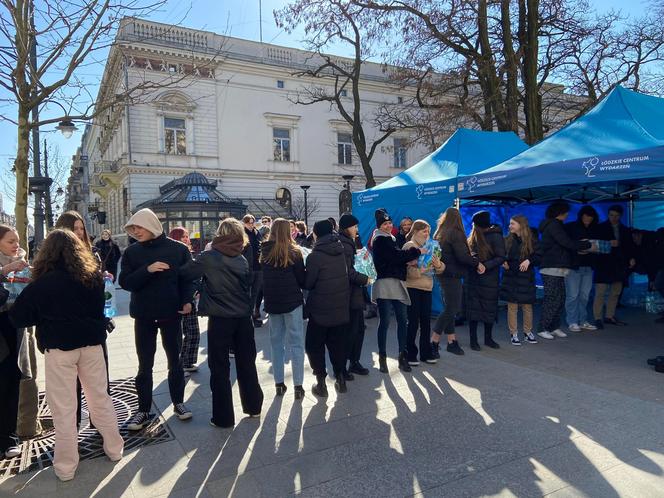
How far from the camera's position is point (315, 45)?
60.8 ft

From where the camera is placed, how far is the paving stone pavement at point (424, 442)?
3121mm

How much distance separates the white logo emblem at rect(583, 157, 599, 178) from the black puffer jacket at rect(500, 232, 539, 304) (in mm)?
1251

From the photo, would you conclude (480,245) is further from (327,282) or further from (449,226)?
(327,282)

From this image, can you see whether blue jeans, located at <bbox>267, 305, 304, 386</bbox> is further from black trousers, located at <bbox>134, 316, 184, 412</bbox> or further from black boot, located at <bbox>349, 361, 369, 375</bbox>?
black trousers, located at <bbox>134, 316, 184, 412</bbox>

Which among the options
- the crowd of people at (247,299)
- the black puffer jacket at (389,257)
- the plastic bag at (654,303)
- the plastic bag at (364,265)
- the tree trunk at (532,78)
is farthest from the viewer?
the tree trunk at (532,78)

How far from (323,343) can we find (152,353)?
1654mm

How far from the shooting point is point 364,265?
5047 millimetres

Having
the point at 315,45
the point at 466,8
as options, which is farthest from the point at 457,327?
the point at 315,45

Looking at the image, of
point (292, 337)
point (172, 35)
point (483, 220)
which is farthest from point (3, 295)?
point (172, 35)

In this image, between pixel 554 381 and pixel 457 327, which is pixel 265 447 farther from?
pixel 457 327

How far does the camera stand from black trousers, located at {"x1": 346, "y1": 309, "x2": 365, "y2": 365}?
5148mm

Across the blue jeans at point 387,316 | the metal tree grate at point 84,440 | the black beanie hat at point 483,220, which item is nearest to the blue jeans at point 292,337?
the blue jeans at point 387,316

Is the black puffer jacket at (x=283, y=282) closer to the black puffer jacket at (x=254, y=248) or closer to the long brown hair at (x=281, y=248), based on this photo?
the long brown hair at (x=281, y=248)

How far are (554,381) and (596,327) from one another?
3.03 meters
